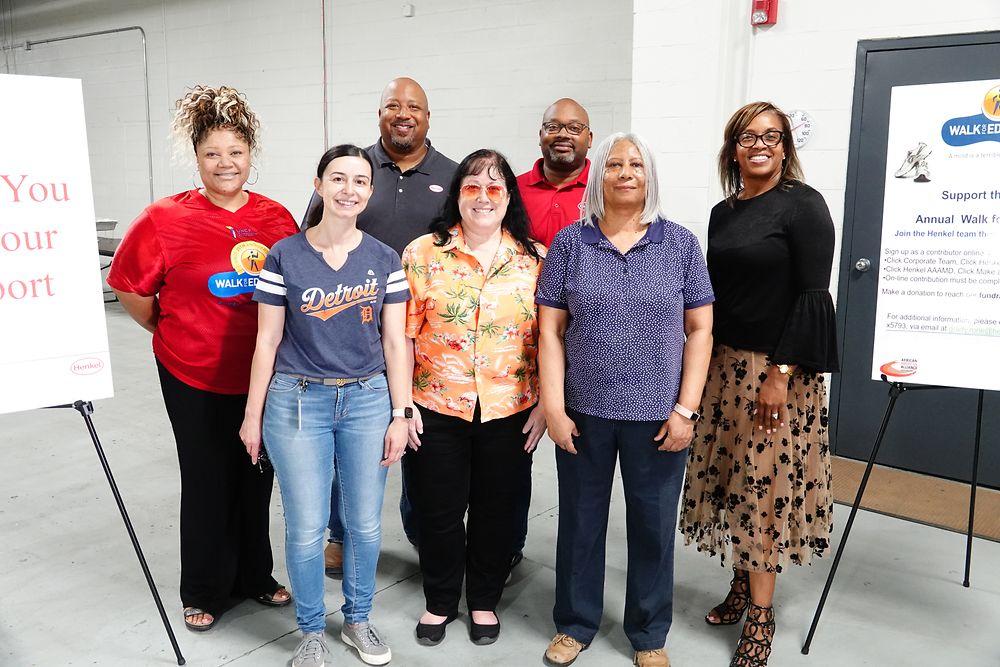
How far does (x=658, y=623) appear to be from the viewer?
2.23 m

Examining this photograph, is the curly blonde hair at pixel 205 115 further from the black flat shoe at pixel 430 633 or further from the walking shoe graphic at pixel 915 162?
the walking shoe graphic at pixel 915 162

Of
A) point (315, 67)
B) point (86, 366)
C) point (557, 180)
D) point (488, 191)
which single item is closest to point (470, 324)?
point (488, 191)

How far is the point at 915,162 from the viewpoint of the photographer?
2.24 metres

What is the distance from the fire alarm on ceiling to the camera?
3791 millimetres

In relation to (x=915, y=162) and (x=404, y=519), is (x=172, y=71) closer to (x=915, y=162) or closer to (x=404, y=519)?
(x=404, y=519)

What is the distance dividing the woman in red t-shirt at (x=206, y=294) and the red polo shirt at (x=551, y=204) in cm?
85

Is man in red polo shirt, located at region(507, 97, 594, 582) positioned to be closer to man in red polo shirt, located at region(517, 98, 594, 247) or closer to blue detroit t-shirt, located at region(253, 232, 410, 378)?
man in red polo shirt, located at region(517, 98, 594, 247)

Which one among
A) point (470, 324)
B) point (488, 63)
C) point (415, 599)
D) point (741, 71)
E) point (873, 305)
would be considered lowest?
point (415, 599)

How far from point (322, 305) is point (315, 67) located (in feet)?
17.2

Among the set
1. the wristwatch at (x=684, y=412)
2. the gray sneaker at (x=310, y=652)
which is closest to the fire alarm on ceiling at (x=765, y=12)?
the wristwatch at (x=684, y=412)

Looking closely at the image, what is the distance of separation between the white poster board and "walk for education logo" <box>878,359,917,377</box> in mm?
2214

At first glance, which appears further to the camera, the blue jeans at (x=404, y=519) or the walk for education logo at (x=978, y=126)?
the blue jeans at (x=404, y=519)

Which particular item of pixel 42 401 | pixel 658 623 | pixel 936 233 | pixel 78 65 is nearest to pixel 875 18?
pixel 936 233

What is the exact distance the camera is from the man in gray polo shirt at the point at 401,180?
2684mm
